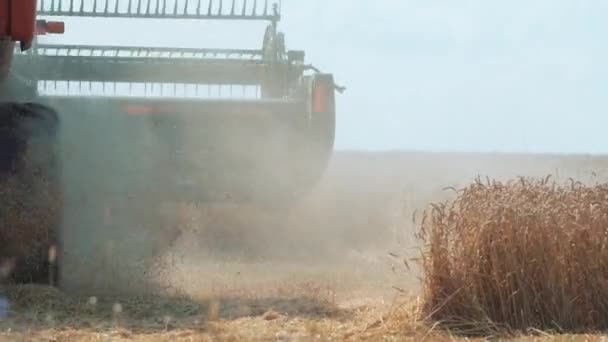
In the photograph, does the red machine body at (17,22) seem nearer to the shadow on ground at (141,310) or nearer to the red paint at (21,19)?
the red paint at (21,19)

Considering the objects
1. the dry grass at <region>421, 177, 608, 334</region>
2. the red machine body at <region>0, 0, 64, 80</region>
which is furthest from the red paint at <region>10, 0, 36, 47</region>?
the dry grass at <region>421, 177, 608, 334</region>

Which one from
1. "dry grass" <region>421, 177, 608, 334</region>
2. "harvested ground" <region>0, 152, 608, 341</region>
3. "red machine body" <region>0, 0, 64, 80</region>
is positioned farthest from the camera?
"dry grass" <region>421, 177, 608, 334</region>

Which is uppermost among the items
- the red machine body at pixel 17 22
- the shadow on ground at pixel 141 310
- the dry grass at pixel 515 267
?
the red machine body at pixel 17 22

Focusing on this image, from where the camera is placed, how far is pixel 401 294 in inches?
290

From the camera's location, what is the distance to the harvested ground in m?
6.12

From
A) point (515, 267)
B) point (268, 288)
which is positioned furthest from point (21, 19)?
point (515, 267)

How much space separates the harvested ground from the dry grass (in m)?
0.25

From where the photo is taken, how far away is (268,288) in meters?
8.27

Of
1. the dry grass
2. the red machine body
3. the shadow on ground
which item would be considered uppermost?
the red machine body

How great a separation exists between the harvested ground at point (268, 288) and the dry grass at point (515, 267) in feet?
0.83

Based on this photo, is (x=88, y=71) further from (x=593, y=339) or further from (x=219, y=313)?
(x=593, y=339)

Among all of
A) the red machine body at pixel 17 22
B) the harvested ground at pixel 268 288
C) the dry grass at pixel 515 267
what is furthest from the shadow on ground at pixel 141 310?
the red machine body at pixel 17 22

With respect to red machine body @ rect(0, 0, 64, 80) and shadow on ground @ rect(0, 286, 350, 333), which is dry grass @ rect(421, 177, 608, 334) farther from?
red machine body @ rect(0, 0, 64, 80)

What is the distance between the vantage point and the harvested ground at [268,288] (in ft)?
20.1
